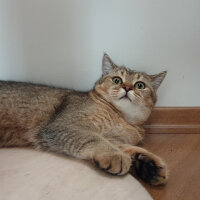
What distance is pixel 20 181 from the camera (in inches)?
45.9

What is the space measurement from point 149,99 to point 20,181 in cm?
74

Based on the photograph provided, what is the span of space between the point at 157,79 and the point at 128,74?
0.54ft

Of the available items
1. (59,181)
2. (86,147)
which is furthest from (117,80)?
(59,181)

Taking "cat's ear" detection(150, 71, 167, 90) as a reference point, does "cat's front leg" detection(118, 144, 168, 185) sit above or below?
below

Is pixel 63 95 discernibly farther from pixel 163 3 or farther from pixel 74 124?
pixel 163 3

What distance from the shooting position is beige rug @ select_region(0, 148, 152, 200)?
1109 mm

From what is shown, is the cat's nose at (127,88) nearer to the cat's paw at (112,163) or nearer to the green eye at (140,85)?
the green eye at (140,85)

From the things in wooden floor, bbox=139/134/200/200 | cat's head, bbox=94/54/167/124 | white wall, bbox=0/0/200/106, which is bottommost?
wooden floor, bbox=139/134/200/200

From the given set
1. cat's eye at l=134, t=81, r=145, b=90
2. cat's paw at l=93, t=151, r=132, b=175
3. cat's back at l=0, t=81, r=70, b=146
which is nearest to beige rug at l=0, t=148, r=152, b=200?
cat's paw at l=93, t=151, r=132, b=175

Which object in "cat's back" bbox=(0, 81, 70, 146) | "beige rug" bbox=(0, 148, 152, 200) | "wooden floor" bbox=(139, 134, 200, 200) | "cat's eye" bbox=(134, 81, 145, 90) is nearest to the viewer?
"beige rug" bbox=(0, 148, 152, 200)

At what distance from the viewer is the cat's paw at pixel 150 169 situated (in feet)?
4.23

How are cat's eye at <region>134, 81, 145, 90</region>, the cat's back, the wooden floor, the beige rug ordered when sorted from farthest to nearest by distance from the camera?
1. cat's eye at <region>134, 81, 145, 90</region>
2. the cat's back
3. the wooden floor
4. the beige rug

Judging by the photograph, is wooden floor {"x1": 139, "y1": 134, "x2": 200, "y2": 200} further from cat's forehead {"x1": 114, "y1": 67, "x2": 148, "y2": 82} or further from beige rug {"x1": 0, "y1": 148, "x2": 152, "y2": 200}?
cat's forehead {"x1": 114, "y1": 67, "x2": 148, "y2": 82}

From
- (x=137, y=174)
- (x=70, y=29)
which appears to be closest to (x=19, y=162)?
(x=137, y=174)
